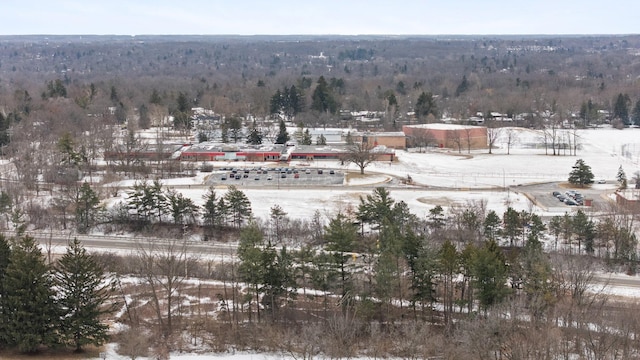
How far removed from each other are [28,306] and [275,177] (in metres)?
24.4

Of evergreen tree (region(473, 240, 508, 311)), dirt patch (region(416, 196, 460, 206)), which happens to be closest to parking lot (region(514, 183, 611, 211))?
dirt patch (region(416, 196, 460, 206))

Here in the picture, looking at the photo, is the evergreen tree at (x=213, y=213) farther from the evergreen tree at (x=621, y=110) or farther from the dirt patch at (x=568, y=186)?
the evergreen tree at (x=621, y=110)

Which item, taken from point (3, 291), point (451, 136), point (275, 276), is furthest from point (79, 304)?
point (451, 136)

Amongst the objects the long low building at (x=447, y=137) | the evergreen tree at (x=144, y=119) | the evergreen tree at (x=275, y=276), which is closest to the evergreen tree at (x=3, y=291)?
the evergreen tree at (x=275, y=276)

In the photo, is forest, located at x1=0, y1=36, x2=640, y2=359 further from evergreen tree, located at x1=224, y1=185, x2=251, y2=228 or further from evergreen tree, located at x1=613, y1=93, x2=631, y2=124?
evergreen tree, located at x1=613, y1=93, x2=631, y2=124

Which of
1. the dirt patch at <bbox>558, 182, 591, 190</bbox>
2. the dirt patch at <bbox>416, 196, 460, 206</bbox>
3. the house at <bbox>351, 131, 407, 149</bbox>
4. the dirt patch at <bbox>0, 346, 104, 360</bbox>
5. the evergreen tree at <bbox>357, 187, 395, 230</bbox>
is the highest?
the house at <bbox>351, 131, 407, 149</bbox>

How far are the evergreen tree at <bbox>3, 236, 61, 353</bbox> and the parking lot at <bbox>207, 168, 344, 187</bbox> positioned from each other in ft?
72.0

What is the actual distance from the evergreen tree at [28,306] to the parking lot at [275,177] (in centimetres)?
2195

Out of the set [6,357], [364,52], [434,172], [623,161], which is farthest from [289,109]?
[364,52]

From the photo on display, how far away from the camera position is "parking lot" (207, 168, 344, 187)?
3800cm

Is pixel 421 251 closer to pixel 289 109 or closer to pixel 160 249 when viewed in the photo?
pixel 160 249

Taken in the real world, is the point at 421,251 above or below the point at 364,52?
below

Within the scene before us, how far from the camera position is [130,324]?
18219mm

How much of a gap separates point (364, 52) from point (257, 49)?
3428 centimetres
